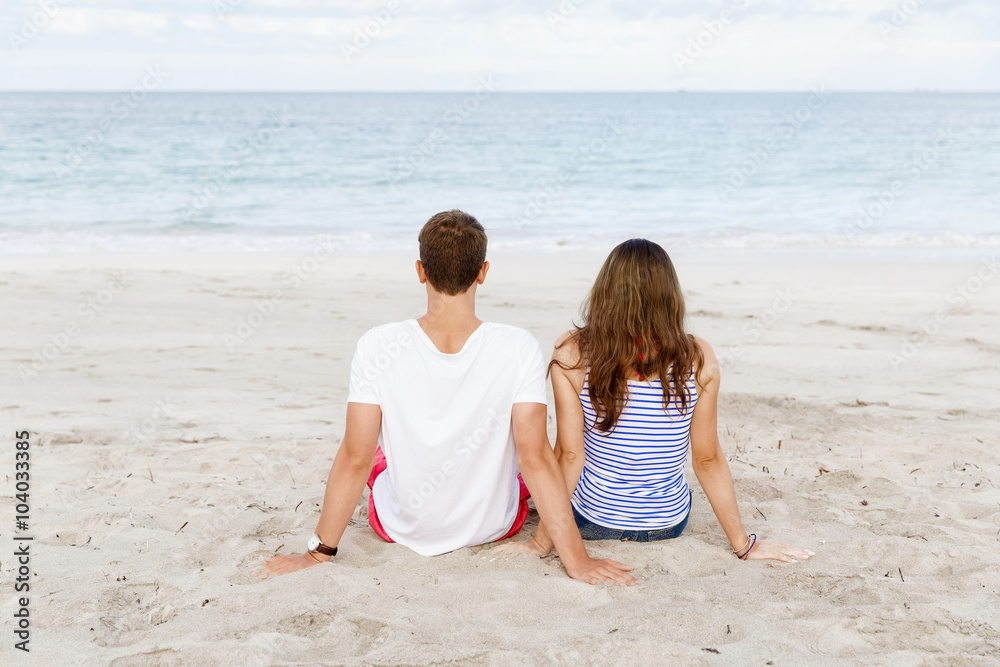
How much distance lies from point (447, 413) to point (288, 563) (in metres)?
0.79

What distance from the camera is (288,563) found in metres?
2.70

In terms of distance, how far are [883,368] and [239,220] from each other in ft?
42.1

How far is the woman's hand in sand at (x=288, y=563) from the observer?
266 cm

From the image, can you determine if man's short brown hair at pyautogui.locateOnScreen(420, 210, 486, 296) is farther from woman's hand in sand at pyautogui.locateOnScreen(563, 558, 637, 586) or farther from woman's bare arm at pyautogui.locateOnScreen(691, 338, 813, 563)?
woman's hand in sand at pyautogui.locateOnScreen(563, 558, 637, 586)

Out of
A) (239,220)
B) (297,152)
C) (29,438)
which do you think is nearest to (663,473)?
(29,438)

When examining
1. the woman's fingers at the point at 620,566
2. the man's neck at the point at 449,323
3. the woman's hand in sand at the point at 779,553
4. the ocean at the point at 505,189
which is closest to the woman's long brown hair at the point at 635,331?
the man's neck at the point at 449,323

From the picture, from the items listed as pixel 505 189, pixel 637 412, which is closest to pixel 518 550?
pixel 637 412

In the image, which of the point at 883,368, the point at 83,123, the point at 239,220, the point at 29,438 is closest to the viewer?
the point at 29,438

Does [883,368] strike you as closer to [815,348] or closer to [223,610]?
[815,348]

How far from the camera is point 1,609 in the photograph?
240 centimetres

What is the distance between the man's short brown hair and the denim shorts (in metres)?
1.10

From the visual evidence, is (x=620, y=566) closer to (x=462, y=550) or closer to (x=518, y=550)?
(x=518, y=550)

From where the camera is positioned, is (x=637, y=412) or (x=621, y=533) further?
(x=621, y=533)

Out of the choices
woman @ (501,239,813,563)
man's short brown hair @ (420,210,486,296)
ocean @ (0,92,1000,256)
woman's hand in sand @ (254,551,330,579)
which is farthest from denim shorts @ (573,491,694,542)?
ocean @ (0,92,1000,256)
